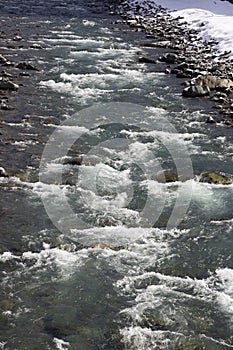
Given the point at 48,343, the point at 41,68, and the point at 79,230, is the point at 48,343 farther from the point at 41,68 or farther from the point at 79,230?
the point at 41,68

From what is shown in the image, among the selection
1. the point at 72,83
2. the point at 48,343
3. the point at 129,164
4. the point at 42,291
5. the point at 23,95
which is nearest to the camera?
the point at 48,343

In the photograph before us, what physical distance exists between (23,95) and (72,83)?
77.3 inches

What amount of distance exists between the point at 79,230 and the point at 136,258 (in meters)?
1.19

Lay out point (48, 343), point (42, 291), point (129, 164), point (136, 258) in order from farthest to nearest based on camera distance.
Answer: point (129, 164)
point (136, 258)
point (42, 291)
point (48, 343)

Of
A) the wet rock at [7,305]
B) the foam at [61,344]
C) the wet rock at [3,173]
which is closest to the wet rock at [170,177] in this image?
the wet rock at [3,173]

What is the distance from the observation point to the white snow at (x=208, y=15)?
2191cm

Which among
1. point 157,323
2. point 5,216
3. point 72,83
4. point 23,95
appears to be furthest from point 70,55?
point 157,323

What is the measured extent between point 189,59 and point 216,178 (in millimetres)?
9566

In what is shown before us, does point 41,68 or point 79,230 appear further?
point 41,68

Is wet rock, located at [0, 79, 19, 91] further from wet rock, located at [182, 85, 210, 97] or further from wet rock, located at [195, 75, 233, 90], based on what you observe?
wet rock, located at [195, 75, 233, 90]

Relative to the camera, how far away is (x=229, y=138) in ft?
41.9

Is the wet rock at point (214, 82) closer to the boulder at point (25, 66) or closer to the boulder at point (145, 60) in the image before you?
the boulder at point (145, 60)

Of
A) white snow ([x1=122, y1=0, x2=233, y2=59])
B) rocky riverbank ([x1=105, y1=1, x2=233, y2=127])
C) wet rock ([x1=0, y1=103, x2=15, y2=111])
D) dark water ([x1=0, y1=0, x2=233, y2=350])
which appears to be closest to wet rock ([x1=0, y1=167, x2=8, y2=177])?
dark water ([x1=0, y1=0, x2=233, y2=350])

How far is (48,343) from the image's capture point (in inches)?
241
